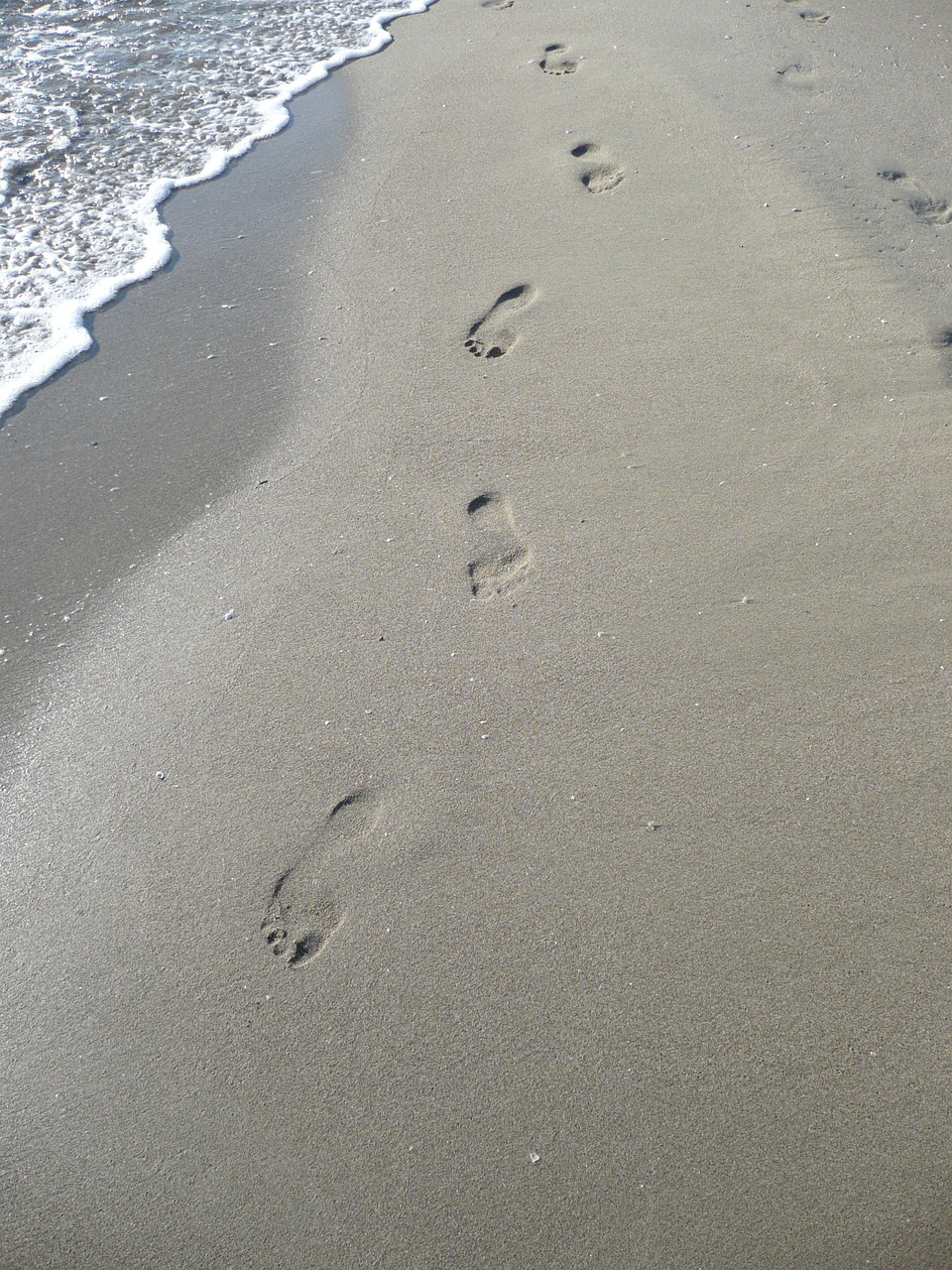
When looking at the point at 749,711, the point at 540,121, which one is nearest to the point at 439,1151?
the point at 749,711

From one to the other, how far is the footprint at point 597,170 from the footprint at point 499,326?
922 millimetres

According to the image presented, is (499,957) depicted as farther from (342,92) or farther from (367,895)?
(342,92)

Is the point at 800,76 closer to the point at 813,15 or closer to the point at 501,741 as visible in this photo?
Result: the point at 813,15

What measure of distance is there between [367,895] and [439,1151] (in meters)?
0.58

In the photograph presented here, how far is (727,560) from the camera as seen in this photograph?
287 centimetres

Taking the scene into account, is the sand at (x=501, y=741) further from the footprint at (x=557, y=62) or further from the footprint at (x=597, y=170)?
the footprint at (x=557, y=62)

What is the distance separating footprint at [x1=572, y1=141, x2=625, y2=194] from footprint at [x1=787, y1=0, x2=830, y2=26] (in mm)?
1964

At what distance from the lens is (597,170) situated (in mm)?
4535

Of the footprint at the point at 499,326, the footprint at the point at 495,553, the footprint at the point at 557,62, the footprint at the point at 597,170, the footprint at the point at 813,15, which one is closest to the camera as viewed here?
the footprint at the point at 495,553

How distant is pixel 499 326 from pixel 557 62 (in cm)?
267

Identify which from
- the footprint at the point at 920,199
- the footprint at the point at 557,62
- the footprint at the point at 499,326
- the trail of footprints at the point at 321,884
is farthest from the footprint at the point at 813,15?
the trail of footprints at the point at 321,884

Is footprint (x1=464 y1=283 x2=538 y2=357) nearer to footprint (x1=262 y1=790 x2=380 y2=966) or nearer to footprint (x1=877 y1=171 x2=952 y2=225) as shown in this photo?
footprint (x1=877 y1=171 x2=952 y2=225)

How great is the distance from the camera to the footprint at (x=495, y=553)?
9.45 feet

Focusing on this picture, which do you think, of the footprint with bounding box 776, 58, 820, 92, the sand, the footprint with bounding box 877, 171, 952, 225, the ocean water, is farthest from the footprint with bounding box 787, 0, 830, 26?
the ocean water
